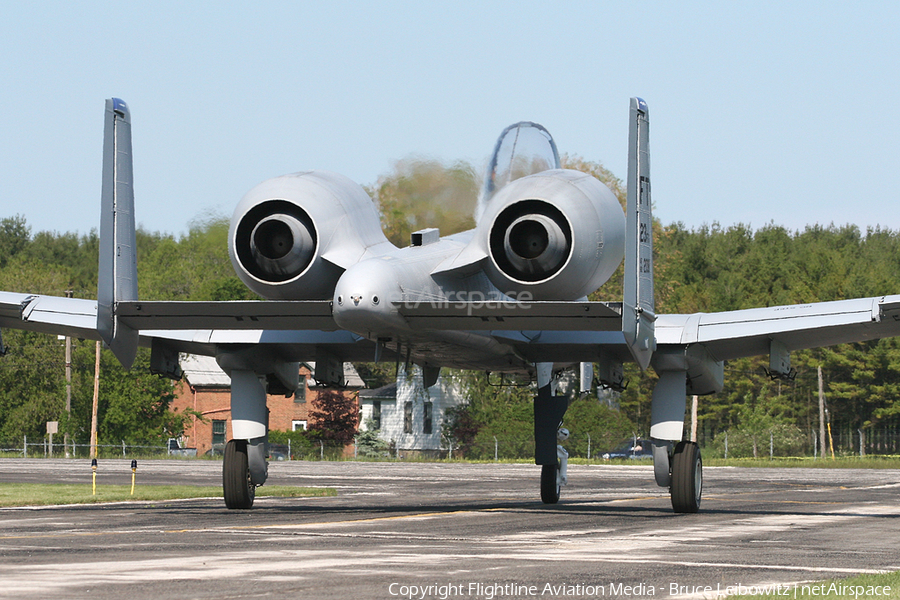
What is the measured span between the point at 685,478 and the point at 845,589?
32.5 feet

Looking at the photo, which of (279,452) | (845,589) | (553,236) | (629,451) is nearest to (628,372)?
(629,451)

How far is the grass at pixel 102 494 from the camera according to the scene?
79.7 ft

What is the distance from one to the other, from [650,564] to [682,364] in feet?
27.1

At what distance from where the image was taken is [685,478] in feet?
63.6

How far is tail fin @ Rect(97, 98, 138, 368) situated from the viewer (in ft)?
51.0

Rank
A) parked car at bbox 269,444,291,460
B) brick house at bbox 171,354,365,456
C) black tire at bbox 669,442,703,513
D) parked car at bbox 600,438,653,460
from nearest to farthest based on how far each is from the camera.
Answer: black tire at bbox 669,442,703,513 < parked car at bbox 269,444,291,460 < parked car at bbox 600,438,653,460 < brick house at bbox 171,354,365,456

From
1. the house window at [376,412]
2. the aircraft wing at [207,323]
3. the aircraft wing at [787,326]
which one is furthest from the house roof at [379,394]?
the aircraft wing at [787,326]

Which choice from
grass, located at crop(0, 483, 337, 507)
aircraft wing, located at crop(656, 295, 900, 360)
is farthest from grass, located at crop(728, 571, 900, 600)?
grass, located at crop(0, 483, 337, 507)

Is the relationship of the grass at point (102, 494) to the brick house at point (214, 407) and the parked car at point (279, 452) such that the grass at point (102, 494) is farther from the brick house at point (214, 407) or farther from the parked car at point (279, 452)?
the brick house at point (214, 407)

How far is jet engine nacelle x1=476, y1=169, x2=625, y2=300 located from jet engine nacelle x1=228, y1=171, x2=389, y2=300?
2.03 meters

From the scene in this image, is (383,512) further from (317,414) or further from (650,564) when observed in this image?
(317,414)

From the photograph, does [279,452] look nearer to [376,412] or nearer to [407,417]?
[407,417]

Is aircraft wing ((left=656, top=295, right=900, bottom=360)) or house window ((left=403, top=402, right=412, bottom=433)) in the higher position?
aircraft wing ((left=656, top=295, right=900, bottom=360))

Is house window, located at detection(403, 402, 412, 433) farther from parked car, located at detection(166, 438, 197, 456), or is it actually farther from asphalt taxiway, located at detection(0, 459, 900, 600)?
asphalt taxiway, located at detection(0, 459, 900, 600)
